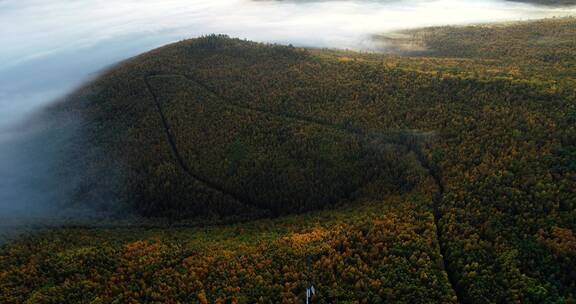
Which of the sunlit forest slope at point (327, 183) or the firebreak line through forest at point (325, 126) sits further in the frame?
the firebreak line through forest at point (325, 126)

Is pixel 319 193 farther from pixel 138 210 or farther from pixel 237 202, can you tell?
pixel 138 210

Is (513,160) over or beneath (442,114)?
beneath

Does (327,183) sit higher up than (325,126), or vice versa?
(325,126)

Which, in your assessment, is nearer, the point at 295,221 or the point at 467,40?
the point at 295,221

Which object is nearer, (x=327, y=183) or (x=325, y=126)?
(x=327, y=183)

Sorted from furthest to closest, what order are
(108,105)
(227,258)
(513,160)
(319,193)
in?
(108,105), (319,193), (513,160), (227,258)

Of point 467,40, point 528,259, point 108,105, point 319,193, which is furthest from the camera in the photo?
point 467,40

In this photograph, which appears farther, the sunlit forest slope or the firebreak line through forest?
the firebreak line through forest

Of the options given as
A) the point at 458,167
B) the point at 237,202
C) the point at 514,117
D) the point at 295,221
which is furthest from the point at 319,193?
the point at 514,117
